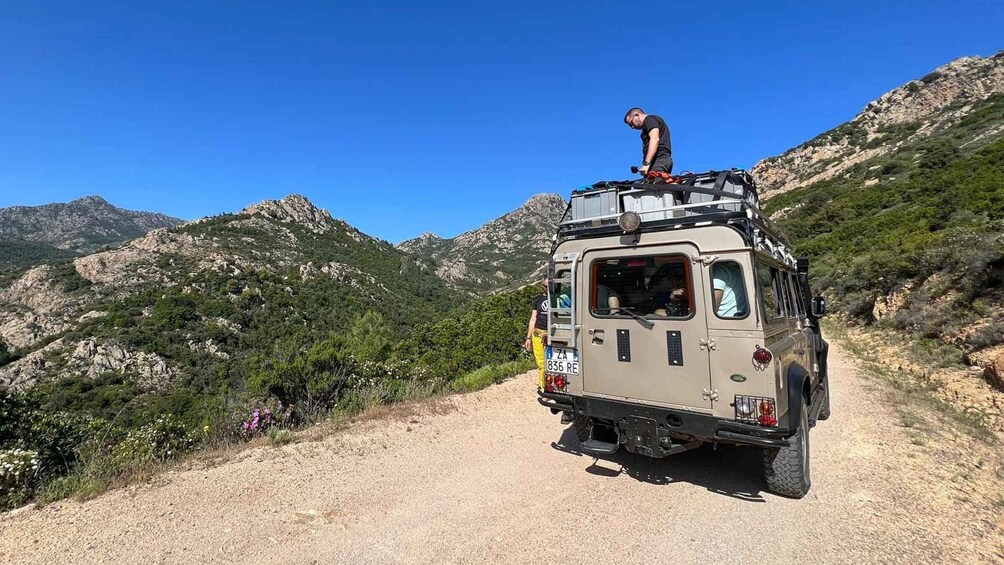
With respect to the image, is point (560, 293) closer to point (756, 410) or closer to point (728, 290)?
point (728, 290)

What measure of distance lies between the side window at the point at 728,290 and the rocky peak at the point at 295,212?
320ft

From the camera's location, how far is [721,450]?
557cm

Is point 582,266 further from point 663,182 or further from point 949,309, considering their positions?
point 949,309

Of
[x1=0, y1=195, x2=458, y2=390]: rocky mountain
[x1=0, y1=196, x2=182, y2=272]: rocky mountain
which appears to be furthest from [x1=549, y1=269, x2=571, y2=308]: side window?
[x1=0, y1=196, x2=182, y2=272]: rocky mountain

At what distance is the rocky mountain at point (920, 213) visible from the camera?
974cm

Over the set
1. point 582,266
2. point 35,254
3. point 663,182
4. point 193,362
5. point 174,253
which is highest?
point 35,254

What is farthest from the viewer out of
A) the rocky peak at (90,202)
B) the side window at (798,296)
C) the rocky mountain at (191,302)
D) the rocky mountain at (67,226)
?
the rocky peak at (90,202)

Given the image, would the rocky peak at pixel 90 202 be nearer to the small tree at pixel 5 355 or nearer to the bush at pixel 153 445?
the small tree at pixel 5 355

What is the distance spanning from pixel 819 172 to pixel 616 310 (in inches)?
2769

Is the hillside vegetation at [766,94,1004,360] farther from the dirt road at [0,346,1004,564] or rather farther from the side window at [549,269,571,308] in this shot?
the side window at [549,269,571,308]

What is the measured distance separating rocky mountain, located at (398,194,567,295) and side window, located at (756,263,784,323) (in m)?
83.6

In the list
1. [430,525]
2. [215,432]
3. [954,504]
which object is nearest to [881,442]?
[954,504]

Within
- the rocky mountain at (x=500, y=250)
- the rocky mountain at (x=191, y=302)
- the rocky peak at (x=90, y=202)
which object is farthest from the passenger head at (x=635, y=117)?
the rocky peak at (x=90, y=202)

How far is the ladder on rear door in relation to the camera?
4727mm
